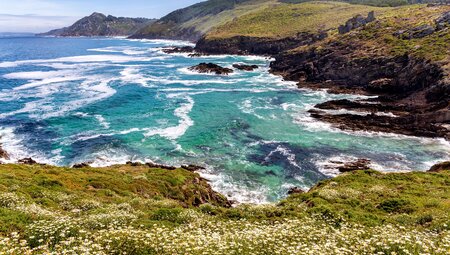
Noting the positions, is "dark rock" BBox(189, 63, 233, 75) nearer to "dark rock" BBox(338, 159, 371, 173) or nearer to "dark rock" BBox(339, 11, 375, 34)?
"dark rock" BBox(339, 11, 375, 34)

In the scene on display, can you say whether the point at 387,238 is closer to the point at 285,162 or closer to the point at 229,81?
the point at 285,162

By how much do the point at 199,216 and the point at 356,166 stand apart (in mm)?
28238

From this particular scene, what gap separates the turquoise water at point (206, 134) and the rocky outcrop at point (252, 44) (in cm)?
6920

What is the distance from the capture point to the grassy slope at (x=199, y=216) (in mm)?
10695

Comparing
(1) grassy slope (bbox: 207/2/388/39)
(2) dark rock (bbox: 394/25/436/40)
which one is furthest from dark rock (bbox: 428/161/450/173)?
(1) grassy slope (bbox: 207/2/388/39)

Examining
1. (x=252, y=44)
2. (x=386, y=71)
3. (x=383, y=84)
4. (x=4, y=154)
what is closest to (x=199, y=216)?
(x=4, y=154)

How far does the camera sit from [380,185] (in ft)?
93.9

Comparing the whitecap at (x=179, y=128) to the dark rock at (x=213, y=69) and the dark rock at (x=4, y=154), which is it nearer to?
the dark rock at (x=4, y=154)

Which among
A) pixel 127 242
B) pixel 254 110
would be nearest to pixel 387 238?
pixel 127 242

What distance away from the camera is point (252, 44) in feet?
556

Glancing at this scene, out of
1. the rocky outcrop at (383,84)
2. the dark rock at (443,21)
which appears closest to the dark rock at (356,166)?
the rocky outcrop at (383,84)

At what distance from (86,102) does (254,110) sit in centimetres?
3671

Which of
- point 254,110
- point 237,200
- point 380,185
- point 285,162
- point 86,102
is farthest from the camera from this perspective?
point 86,102

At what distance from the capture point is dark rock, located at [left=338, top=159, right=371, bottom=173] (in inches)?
1585
